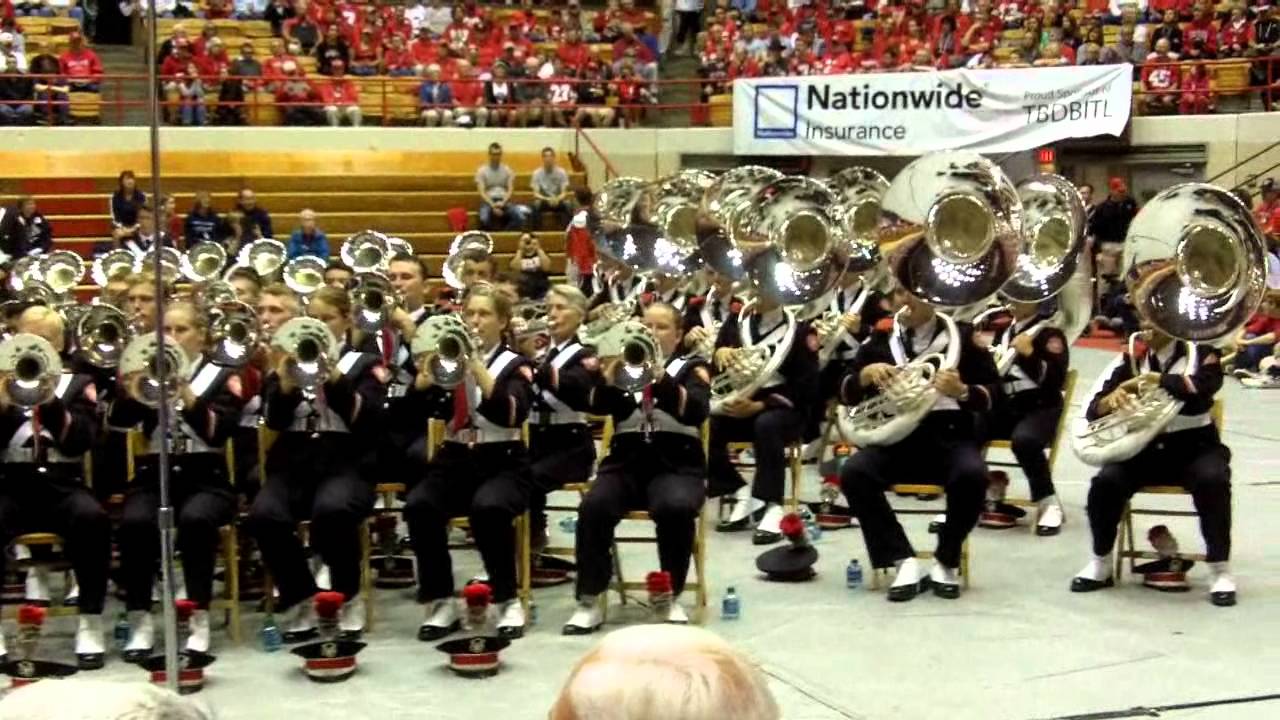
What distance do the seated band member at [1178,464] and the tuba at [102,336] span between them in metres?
4.35

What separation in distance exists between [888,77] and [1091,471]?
940cm

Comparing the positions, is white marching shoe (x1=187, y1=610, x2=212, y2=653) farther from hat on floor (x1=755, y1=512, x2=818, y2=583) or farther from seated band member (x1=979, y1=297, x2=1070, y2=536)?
seated band member (x1=979, y1=297, x2=1070, y2=536)

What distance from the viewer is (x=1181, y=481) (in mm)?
7465

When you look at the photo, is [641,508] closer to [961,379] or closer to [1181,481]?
[961,379]

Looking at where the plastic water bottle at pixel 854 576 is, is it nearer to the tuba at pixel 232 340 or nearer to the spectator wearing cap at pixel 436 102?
the tuba at pixel 232 340

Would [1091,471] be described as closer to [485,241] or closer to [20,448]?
[485,241]

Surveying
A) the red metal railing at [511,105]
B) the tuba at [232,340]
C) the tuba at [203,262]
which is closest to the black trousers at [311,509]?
the tuba at [232,340]

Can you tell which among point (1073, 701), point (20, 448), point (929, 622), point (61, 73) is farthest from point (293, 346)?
point (61, 73)

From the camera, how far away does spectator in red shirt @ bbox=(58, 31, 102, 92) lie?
20547 millimetres

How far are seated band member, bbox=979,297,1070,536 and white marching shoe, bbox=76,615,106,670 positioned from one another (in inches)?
182

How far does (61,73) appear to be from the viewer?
20.6 metres

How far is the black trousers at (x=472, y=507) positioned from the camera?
7031 millimetres

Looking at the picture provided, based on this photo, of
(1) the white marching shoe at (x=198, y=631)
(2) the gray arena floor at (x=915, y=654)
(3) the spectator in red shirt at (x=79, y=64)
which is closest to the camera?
(2) the gray arena floor at (x=915, y=654)

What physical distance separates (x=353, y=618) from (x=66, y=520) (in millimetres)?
A: 1198
